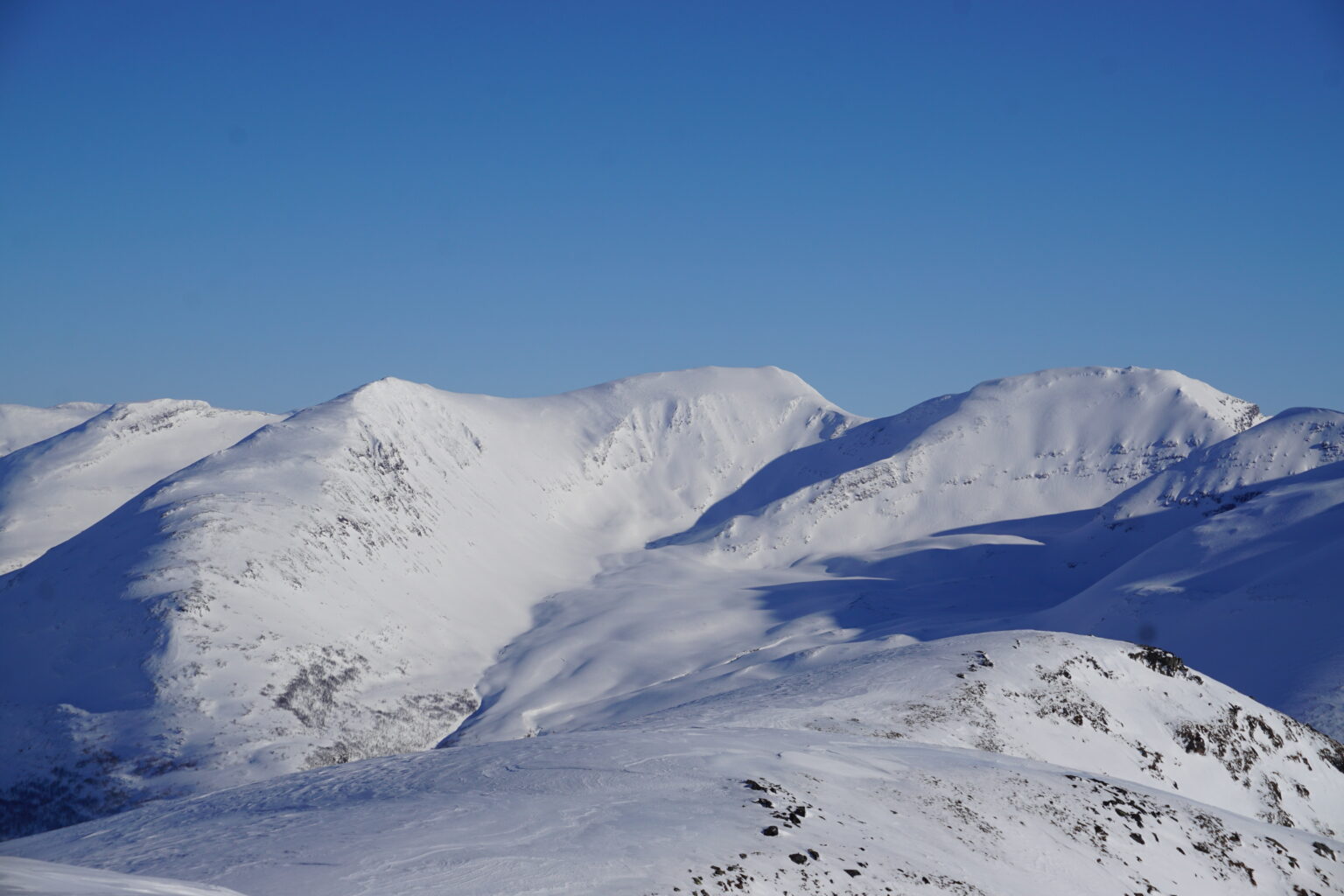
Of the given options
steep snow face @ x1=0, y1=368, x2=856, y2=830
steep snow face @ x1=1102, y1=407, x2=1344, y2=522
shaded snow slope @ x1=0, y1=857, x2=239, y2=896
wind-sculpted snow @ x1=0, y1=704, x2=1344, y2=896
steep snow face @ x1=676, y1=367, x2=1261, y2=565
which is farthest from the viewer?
steep snow face @ x1=676, y1=367, x2=1261, y2=565

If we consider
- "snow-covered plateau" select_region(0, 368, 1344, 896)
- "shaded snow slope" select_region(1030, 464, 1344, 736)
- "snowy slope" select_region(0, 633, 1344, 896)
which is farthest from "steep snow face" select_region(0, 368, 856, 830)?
"shaded snow slope" select_region(1030, 464, 1344, 736)

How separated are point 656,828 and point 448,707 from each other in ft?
242

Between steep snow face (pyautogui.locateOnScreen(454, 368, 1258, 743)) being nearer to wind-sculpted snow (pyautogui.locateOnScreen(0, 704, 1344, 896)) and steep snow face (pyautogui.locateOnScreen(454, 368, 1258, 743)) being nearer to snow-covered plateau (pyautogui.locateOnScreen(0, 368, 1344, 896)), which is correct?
snow-covered plateau (pyautogui.locateOnScreen(0, 368, 1344, 896))

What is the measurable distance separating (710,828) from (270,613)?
247 feet

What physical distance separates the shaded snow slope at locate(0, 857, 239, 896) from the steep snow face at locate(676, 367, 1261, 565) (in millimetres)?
151236

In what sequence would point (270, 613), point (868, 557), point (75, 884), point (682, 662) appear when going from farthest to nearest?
point (868, 557)
point (682, 662)
point (270, 613)
point (75, 884)

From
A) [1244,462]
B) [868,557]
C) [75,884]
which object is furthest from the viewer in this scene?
[868,557]

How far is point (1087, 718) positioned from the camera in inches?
1586

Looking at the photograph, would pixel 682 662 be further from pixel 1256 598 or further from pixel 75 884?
pixel 75 884

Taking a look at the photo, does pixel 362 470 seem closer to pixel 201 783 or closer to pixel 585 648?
pixel 585 648

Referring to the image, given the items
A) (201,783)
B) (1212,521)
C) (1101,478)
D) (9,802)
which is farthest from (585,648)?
(1101,478)

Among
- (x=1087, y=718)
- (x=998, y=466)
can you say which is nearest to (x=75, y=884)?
(x=1087, y=718)

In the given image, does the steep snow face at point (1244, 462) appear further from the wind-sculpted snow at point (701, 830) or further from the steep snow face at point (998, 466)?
the wind-sculpted snow at point (701, 830)

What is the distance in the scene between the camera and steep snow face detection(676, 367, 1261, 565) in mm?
171375
